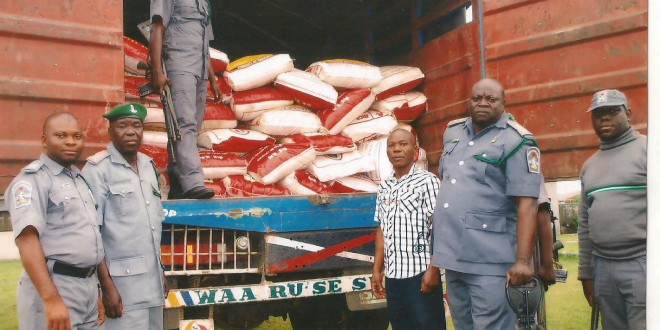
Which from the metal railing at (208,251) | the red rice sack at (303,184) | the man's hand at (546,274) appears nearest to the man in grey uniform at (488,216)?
the man's hand at (546,274)

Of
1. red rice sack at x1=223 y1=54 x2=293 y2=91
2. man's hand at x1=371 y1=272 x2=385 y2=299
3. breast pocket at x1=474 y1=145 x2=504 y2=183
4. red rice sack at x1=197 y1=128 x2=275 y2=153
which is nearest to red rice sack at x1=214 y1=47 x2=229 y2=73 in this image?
red rice sack at x1=223 y1=54 x2=293 y2=91

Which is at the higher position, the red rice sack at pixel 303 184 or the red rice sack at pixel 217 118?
the red rice sack at pixel 217 118

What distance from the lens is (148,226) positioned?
260 cm

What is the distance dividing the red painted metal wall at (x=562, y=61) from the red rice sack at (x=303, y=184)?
3.68 ft

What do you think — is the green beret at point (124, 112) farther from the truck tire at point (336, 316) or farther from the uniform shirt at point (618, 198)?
the uniform shirt at point (618, 198)

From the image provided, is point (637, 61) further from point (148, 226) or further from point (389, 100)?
point (148, 226)

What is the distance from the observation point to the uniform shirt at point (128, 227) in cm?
251

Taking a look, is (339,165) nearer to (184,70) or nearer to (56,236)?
(184,70)

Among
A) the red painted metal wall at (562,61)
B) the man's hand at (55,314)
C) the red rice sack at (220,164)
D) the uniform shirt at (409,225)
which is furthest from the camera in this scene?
the red rice sack at (220,164)

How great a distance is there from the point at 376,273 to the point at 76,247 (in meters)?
1.41

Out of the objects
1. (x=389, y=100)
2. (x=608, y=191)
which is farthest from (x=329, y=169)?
(x=608, y=191)

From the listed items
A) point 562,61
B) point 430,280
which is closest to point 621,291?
point 430,280

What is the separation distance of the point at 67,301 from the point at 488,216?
1.57m

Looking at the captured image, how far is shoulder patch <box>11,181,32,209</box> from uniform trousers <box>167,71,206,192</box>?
1.09 meters
